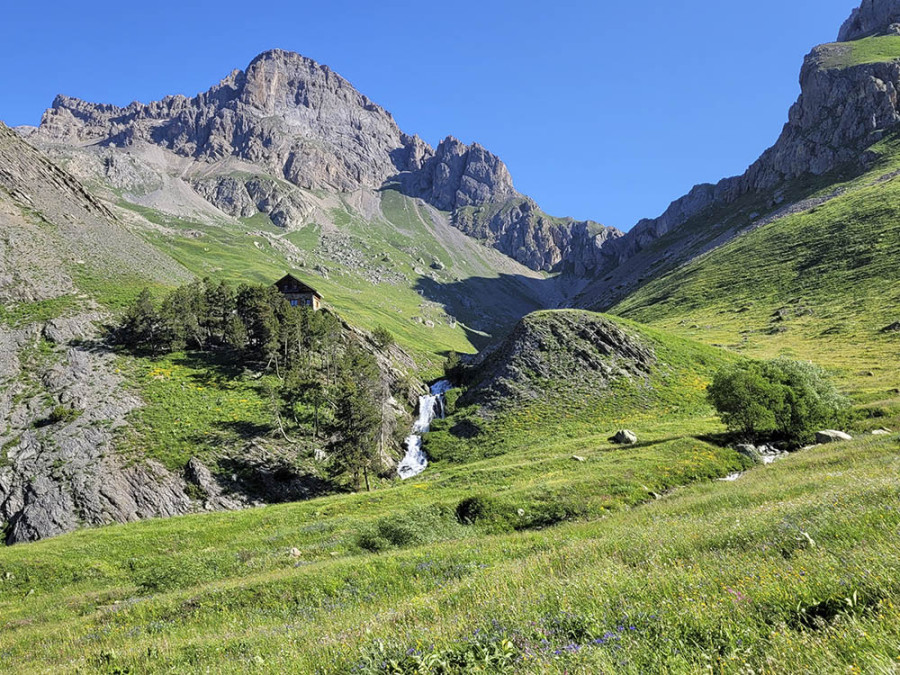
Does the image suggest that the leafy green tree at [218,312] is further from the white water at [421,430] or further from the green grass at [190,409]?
the white water at [421,430]

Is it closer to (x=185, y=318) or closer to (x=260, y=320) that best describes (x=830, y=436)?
(x=260, y=320)

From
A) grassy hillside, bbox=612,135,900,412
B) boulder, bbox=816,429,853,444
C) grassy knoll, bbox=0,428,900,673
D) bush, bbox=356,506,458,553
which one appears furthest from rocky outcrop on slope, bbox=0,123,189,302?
grassy hillside, bbox=612,135,900,412

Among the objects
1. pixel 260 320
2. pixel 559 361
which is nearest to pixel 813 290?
pixel 559 361

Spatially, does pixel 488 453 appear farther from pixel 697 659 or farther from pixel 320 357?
pixel 697 659

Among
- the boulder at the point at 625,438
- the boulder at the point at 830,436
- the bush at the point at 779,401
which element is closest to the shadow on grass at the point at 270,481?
the boulder at the point at 625,438

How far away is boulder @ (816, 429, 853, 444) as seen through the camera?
3649 cm

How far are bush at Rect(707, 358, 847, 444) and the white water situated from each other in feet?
119

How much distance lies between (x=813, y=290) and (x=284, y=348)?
142m

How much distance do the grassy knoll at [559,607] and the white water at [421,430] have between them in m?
37.9

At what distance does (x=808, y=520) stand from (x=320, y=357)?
77588 mm

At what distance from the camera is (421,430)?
235ft

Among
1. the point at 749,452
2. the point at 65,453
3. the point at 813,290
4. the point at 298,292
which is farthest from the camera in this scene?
the point at 813,290

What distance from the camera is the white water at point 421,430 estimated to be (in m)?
58.8

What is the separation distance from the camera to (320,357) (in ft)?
261
